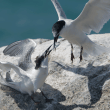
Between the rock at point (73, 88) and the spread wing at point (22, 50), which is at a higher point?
the spread wing at point (22, 50)

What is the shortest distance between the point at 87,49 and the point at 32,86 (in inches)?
71.8

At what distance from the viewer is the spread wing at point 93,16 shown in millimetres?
3945

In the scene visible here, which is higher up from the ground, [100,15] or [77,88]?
[100,15]

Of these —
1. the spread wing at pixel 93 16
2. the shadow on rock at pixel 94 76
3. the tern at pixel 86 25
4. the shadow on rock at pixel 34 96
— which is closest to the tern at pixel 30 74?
the shadow on rock at pixel 34 96

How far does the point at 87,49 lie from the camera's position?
4707 mm

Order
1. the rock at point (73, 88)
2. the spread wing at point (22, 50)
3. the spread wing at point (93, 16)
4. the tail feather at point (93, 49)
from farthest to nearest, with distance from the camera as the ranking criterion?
1. the tail feather at point (93, 49)
2. the spread wing at point (22, 50)
3. the spread wing at point (93, 16)
4. the rock at point (73, 88)

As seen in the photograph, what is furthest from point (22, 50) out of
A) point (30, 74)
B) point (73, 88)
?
point (73, 88)

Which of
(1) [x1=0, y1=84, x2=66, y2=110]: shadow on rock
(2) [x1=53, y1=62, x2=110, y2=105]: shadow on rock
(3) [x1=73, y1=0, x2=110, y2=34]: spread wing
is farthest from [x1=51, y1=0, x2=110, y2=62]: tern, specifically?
(1) [x1=0, y1=84, x2=66, y2=110]: shadow on rock

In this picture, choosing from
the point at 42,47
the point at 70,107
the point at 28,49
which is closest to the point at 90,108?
the point at 70,107

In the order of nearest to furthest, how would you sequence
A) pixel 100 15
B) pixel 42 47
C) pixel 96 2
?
pixel 96 2 < pixel 100 15 < pixel 42 47

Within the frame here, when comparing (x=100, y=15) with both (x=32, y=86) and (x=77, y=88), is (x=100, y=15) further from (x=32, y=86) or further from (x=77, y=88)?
(x=32, y=86)

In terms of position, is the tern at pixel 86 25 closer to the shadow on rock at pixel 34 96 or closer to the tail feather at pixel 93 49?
the tail feather at pixel 93 49

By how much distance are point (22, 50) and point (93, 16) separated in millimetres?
1807

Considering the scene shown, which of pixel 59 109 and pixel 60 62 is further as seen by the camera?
pixel 60 62
